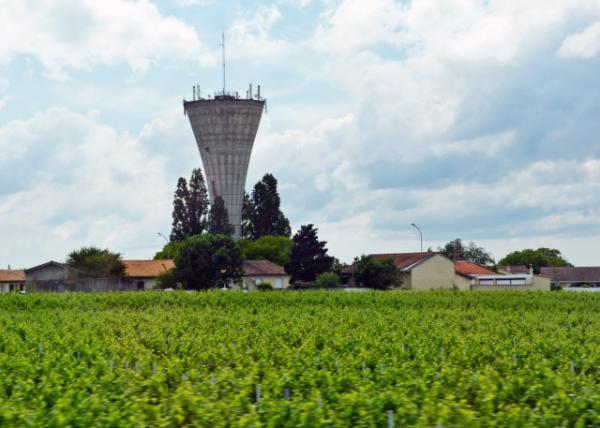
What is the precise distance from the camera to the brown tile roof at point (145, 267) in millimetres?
89625

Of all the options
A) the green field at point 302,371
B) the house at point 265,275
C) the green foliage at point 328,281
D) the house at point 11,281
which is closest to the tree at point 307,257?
the house at point 265,275

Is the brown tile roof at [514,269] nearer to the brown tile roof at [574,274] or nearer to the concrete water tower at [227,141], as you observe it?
the brown tile roof at [574,274]

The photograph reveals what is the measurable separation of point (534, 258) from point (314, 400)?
13501cm

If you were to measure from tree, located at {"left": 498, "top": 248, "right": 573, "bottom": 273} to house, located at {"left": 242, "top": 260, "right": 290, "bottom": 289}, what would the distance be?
5970cm

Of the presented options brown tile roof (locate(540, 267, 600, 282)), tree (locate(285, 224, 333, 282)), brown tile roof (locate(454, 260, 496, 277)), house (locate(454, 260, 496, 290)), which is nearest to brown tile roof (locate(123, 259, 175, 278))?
tree (locate(285, 224, 333, 282))

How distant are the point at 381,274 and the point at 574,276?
1897 inches

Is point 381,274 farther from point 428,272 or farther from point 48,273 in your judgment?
point 48,273

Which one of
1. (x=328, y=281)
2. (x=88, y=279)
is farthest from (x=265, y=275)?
(x=88, y=279)

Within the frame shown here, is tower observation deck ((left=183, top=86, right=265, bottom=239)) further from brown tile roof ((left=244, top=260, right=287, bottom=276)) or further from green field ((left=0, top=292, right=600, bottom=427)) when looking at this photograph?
green field ((left=0, top=292, right=600, bottom=427))

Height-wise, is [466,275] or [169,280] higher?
[466,275]

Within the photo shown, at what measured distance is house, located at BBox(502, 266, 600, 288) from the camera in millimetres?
115812

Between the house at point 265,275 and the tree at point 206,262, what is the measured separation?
6.66 metres

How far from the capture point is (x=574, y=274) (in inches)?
4692

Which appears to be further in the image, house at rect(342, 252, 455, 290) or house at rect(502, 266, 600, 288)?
house at rect(502, 266, 600, 288)
